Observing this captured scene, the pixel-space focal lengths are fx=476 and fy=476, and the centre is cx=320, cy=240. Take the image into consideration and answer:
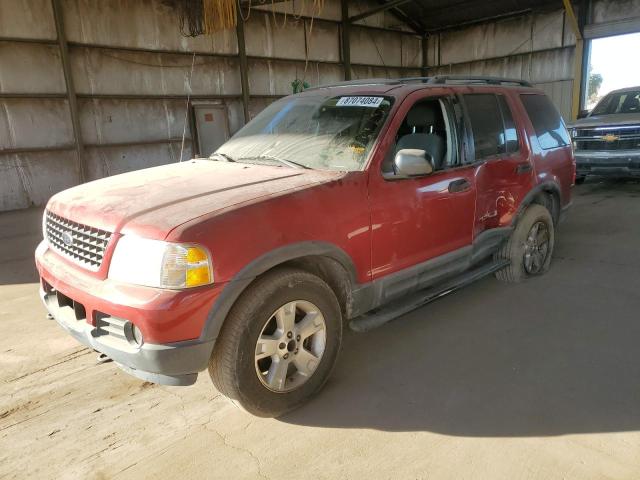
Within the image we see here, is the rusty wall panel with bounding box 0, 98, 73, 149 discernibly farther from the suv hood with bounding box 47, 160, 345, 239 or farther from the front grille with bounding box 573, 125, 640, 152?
the front grille with bounding box 573, 125, 640, 152

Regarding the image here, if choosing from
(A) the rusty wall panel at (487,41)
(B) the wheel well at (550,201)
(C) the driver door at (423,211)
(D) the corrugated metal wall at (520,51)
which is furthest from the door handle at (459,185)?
(A) the rusty wall panel at (487,41)

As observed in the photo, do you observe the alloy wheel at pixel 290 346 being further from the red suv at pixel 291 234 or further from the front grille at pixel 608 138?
the front grille at pixel 608 138

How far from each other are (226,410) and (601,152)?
9056 mm

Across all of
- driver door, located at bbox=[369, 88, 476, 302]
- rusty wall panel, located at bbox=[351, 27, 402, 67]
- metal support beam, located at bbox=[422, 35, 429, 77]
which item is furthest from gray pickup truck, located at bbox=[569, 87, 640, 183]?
metal support beam, located at bbox=[422, 35, 429, 77]

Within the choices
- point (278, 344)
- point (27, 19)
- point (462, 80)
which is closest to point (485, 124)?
point (462, 80)

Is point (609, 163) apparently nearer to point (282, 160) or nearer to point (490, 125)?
point (490, 125)

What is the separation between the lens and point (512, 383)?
2.96m

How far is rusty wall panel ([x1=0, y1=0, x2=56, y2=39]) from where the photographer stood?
32.5 ft

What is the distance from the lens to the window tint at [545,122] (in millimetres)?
4641

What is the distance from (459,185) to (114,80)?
1058 centimetres

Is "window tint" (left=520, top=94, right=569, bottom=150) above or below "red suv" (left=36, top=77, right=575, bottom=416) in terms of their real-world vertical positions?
above

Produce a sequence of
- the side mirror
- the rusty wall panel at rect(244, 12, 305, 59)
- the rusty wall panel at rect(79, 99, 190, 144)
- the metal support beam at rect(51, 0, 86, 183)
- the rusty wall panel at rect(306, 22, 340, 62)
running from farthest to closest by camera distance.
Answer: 1. the rusty wall panel at rect(306, 22, 340, 62)
2. the rusty wall panel at rect(244, 12, 305, 59)
3. the rusty wall panel at rect(79, 99, 190, 144)
4. the metal support beam at rect(51, 0, 86, 183)
5. the side mirror

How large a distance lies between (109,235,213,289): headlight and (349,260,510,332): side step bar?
3.78ft

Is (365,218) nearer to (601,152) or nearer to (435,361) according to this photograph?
(435,361)
